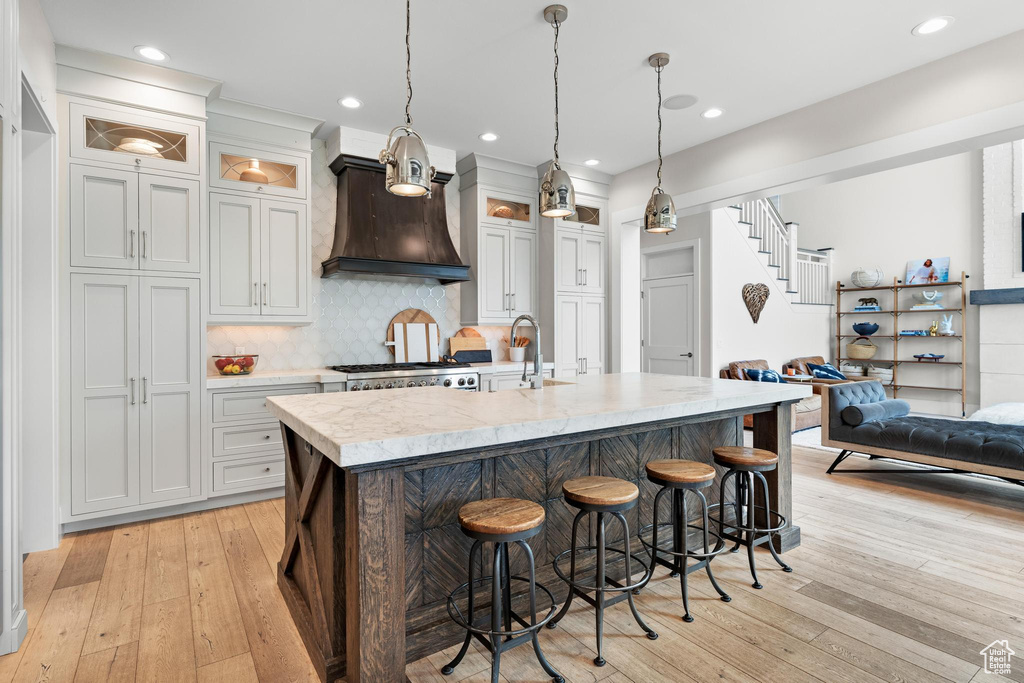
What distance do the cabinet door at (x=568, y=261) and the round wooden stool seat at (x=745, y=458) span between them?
285 centimetres

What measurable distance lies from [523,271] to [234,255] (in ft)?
8.49

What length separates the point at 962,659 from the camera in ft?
5.98

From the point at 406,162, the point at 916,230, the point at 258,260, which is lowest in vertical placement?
the point at 258,260

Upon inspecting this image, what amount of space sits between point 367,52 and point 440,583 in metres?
2.95

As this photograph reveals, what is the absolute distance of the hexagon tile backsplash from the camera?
416 centimetres

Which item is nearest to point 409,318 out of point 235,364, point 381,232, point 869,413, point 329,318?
point 329,318

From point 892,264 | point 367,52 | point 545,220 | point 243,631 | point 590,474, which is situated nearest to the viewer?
point 243,631

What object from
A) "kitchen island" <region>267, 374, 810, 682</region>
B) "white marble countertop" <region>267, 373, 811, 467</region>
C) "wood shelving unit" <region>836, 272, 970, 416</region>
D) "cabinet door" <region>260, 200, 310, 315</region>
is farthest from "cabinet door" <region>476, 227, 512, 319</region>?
"wood shelving unit" <region>836, 272, 970, 416</region>

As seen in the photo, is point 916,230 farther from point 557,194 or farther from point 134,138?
point 134,138

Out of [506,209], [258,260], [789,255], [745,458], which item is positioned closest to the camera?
[745,458]

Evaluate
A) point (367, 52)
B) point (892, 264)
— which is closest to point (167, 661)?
point (367, 52)

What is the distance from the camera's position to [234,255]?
379 centimetres

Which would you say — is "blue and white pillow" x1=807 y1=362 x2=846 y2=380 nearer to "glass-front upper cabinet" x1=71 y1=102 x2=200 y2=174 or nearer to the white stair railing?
the white stair railing

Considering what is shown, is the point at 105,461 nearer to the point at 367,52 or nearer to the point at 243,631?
the point at 243,631
